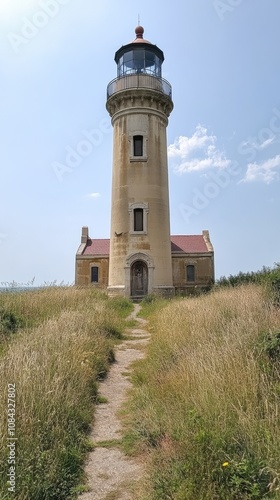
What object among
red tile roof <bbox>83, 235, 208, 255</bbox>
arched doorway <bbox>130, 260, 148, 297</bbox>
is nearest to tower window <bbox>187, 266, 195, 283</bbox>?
red tile roof <bbox>83, 235, 208, 255</bbox>

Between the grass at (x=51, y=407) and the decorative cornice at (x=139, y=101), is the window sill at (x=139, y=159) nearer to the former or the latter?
the decorative cornice at (x=139, y=101)

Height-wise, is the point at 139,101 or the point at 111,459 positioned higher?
the point at 139,101

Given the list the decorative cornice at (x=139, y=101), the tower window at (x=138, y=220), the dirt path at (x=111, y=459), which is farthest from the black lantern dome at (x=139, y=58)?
the dirt path at (x=111, y=459)

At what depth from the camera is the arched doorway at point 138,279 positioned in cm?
2098

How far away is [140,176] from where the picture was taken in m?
20.7

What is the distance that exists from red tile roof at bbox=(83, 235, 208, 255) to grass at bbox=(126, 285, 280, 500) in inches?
841

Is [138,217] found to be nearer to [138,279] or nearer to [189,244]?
[138,279]

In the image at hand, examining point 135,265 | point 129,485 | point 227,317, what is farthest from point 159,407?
point 135,265

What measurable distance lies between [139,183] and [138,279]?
222 inches

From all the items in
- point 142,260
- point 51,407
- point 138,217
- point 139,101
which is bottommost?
point 51,407

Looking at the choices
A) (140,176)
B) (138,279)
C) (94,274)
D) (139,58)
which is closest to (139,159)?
(140,176)

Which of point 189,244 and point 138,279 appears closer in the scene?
point 138,279

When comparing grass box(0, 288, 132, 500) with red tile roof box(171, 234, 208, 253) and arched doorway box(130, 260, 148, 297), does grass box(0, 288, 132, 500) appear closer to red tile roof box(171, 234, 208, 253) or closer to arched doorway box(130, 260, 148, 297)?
arched doorway box(130, 260, 148, 297)

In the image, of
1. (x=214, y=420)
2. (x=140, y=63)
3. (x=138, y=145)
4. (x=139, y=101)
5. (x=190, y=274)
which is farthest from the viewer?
(x=190, y=274)
